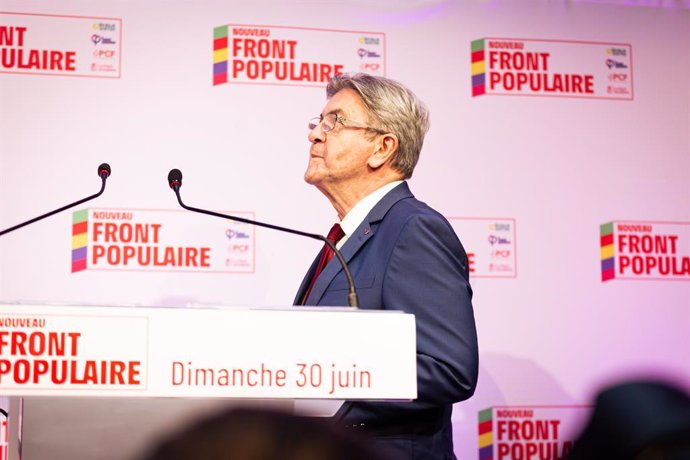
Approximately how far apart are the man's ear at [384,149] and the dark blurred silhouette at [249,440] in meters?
2.56

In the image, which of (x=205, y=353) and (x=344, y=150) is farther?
(x=344, y=150)

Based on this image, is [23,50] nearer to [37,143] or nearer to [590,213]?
[37,143]

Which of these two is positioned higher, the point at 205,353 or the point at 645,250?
the point at 645,250

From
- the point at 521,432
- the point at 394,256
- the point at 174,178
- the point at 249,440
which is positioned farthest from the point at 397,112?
the point at 249,440

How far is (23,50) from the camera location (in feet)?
15.3

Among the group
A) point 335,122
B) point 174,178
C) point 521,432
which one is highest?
point 335,122

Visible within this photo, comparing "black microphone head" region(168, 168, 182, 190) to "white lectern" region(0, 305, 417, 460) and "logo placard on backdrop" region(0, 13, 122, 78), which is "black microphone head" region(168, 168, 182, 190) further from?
"logo placard on backdrop" region(0, 13, 122, 78)

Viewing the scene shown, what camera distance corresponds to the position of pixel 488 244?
4793mm

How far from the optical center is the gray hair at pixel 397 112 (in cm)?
345

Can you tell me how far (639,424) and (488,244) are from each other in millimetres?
3973

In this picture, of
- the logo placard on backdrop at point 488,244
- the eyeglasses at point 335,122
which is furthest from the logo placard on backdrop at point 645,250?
the eyeglasses at point 335,122

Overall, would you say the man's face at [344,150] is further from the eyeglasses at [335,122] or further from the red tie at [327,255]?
the red tie at [327,255]

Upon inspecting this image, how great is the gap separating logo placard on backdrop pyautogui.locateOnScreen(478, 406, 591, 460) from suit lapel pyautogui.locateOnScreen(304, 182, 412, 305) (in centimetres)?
185

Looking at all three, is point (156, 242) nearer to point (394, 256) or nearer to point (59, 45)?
point (59, 45)
